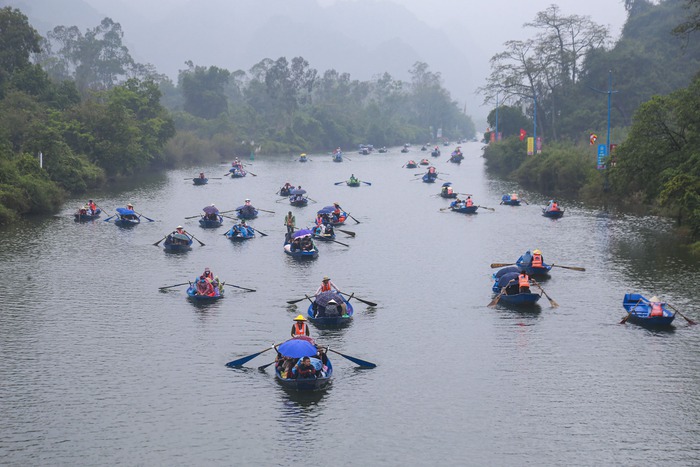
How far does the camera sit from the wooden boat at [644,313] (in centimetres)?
3422

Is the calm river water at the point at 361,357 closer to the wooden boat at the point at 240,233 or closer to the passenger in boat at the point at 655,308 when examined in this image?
the wooden boat at the point at 240,233

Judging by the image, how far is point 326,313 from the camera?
3550cm

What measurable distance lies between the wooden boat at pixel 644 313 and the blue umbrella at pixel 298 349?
1471 centimetres

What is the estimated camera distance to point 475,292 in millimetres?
41594

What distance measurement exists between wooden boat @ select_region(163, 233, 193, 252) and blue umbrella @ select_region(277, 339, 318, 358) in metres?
25.0

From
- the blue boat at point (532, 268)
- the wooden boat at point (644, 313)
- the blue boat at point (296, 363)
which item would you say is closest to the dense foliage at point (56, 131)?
the blue boat at point (532, 268)

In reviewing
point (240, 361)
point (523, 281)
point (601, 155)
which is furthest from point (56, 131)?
point (240, 361)

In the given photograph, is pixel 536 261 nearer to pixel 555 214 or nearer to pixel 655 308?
pixel 655 308

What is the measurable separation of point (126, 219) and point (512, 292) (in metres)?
33.9

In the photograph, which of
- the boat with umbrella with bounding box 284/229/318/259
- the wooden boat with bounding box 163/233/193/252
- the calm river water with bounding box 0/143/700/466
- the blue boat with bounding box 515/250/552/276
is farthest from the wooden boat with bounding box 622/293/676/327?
the wooden boat with bounding box 163/233/193/252

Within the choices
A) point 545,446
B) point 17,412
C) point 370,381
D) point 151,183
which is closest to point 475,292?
point 370,381

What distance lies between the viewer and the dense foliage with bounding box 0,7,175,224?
66875mm

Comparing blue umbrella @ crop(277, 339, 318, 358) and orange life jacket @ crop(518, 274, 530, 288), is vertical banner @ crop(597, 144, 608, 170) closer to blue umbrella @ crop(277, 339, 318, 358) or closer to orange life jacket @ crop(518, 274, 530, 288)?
orange life jacket @ crop(518, 274, 530, 288)

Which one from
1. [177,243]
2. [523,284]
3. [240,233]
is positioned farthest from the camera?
[240,233]
